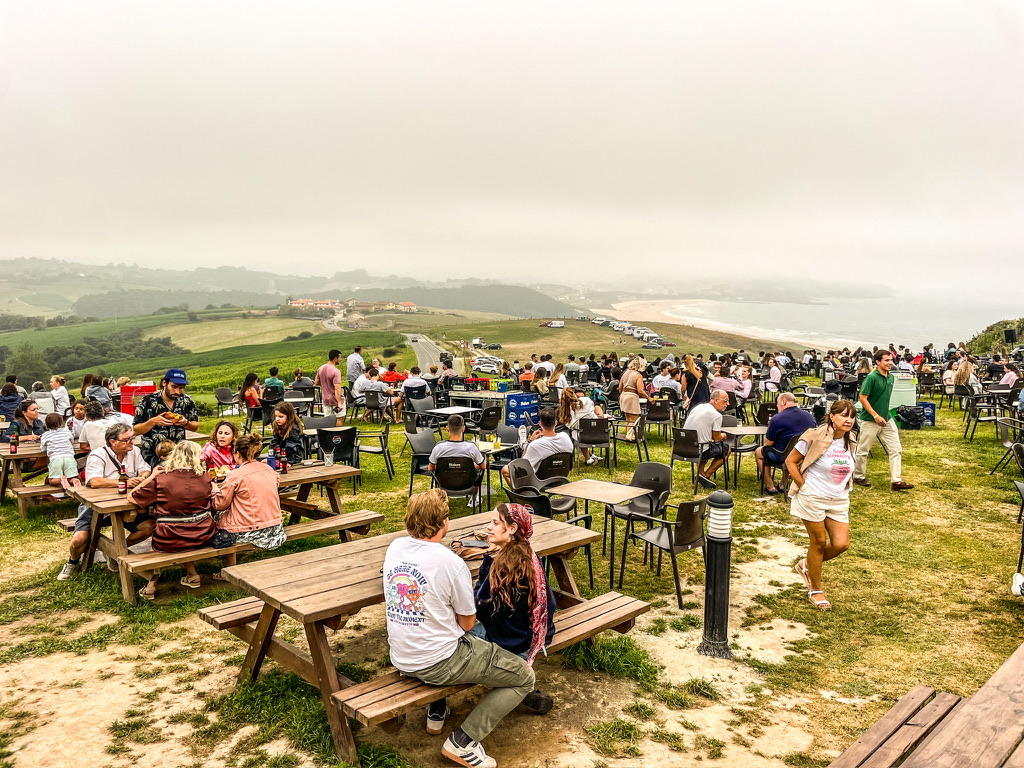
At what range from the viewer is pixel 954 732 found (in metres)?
2.46

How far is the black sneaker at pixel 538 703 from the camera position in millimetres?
3680

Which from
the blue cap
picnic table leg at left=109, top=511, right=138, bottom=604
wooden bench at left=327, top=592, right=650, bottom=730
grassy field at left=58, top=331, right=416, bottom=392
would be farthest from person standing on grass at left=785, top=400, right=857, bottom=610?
grassy field at left=58, top=331, right=416, bottom=392

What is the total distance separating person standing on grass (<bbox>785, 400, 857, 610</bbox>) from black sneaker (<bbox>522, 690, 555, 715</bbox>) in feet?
8.23

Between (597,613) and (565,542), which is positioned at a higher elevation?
(565,542)

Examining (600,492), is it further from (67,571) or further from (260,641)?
(67,571)

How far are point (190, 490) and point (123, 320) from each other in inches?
5916

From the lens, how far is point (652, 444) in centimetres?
1214

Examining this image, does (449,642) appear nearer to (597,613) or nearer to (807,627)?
(597,613)

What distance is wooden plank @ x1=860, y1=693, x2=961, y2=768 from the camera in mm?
2744

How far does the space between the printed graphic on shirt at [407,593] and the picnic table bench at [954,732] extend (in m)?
1.88

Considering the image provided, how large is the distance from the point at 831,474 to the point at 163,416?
664cm

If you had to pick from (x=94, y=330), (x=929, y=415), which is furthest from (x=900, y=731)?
(x=94, y=330)

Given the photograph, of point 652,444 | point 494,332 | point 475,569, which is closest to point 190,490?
point 475,569

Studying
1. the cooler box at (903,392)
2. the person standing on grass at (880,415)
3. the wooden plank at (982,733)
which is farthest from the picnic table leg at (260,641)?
the cooler box at (903,392)
